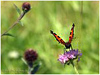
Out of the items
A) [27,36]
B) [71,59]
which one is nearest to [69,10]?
[27,36]

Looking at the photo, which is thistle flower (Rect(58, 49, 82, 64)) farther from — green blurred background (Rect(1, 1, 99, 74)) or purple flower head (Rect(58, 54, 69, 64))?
green blurred background (Rect(1, 1, 99, 74))

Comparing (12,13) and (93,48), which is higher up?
(12,13)

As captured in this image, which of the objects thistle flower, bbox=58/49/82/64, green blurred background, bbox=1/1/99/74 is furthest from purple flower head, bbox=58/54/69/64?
green blurred background, bbox=1/1/99/74

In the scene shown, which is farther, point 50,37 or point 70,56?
point 50,37

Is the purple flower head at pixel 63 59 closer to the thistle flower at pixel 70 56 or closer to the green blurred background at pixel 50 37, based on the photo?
the thistle flower at pixel 70 56

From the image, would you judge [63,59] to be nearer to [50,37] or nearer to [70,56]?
[70,56]

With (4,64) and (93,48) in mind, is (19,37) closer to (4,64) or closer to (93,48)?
(4,64)

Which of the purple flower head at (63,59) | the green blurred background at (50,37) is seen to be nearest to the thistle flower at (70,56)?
the purple flower head at (63,59)

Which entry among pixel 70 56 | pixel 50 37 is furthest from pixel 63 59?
pixel 50 37
